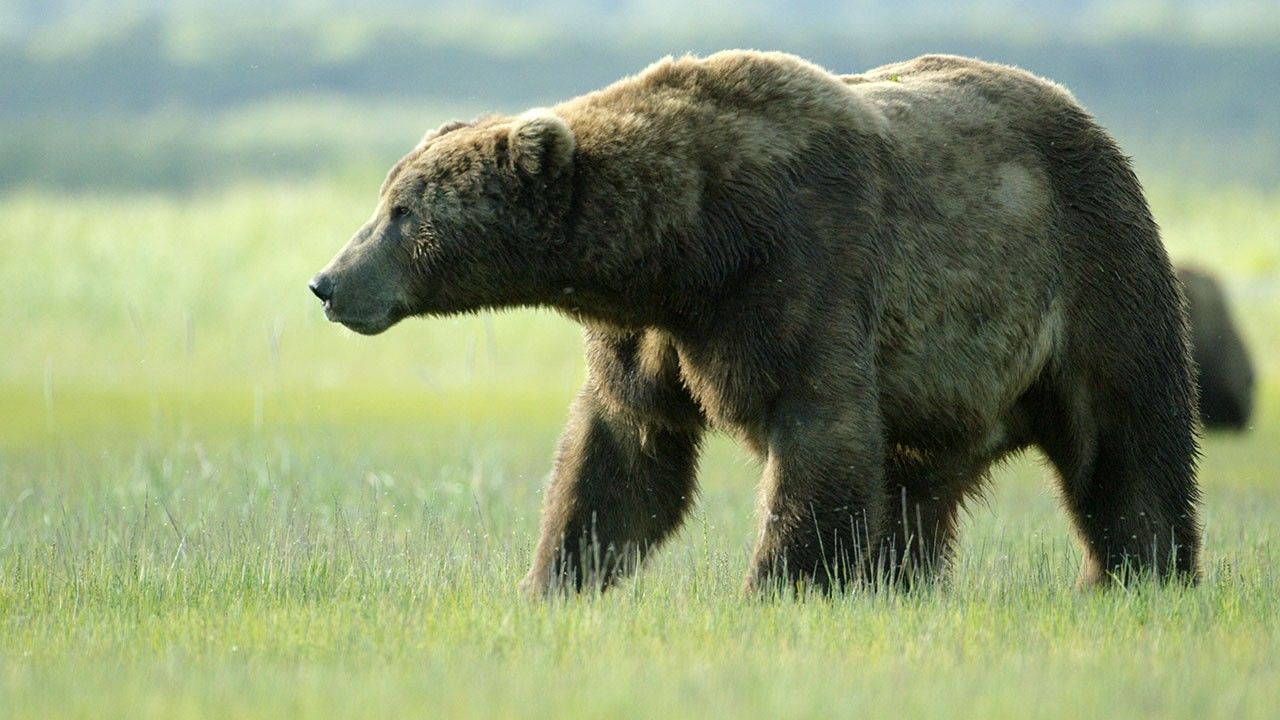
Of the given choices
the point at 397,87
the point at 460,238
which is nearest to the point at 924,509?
the point at 460,238

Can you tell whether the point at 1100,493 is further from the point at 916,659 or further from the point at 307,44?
the point at 307,44

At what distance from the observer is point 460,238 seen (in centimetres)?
726

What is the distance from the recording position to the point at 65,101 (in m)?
69.2

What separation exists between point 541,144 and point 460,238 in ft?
1.74

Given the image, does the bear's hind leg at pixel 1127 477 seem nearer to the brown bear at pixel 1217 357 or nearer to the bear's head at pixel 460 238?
the bear's head at pixel 460 238

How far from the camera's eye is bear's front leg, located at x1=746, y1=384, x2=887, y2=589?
23.2 feet

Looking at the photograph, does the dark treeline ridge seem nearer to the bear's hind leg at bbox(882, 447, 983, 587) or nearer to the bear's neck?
the bear's hind leg at bbox(882, 447, 983, 587)

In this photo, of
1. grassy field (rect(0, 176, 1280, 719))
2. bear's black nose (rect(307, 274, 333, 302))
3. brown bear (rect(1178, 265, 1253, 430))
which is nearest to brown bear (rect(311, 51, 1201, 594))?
bear's black nose (rect(307, 274, 333, 302))

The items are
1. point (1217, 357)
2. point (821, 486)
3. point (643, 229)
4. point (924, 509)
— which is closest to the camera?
point (821, 486)

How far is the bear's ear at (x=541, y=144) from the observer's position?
707 cm

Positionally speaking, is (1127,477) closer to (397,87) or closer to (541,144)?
(541,144)

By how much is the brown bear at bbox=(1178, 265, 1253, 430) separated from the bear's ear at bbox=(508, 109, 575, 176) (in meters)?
15.8

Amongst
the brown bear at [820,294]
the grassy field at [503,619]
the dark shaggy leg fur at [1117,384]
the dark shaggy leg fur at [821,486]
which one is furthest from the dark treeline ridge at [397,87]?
the dark shaggy leg fur at [821,486]

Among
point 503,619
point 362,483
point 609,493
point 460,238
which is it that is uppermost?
point 460,238
